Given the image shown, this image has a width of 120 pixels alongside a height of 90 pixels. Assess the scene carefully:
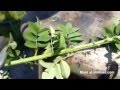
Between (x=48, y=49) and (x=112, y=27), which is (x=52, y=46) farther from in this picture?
(x=112, y=27)

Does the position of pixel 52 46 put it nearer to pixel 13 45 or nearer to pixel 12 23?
pixel 13 45

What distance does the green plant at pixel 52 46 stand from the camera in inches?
51.5

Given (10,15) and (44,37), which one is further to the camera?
(10,15)

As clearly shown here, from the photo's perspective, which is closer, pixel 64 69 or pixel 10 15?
pixel 64 69

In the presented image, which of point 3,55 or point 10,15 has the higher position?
point 10,15

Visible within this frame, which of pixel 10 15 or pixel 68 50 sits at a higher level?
pixel 10 15

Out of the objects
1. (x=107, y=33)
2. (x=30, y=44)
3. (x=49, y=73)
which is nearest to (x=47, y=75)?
(x=49, y=73)

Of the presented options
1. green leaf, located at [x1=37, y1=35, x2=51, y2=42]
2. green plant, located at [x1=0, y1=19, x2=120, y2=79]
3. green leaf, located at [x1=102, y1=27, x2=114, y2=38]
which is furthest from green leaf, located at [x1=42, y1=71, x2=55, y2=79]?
green leaf, located at [x1=102, y1=27, x2=114, y2=38]

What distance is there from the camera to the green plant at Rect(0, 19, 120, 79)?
1309 mm

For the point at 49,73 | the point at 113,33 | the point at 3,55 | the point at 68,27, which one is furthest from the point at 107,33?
the point at 3,55

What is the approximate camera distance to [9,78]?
1429mm

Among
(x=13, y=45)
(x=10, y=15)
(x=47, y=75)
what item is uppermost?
(x=10, y=15)

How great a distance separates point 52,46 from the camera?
131 cm
